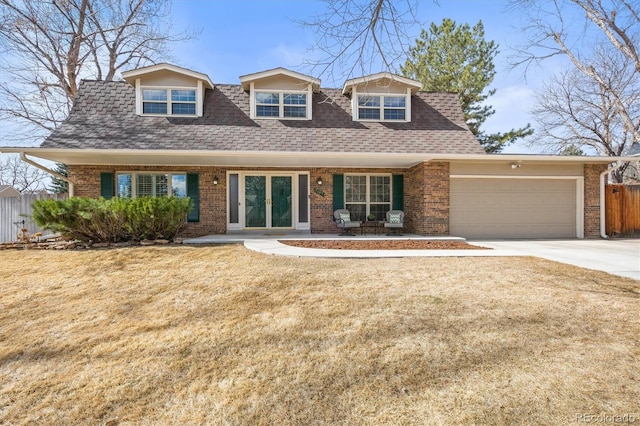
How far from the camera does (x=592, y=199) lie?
998cm

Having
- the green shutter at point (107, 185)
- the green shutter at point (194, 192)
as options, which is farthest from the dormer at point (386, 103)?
the green shutter at point (107, 185)

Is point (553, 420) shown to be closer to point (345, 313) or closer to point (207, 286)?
point (345, 313)

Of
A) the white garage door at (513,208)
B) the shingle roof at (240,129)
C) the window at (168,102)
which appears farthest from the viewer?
the window at (168,102)

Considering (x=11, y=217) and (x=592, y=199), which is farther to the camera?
(x=592, y=199)

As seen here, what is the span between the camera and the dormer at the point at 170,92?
10.3 meters

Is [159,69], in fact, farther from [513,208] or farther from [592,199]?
[592,199]

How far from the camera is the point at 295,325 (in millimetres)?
3197

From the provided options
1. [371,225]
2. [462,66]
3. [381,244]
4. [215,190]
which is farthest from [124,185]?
[462,66]

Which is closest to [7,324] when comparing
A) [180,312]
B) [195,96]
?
[180,312]

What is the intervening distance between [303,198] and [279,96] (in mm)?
3669

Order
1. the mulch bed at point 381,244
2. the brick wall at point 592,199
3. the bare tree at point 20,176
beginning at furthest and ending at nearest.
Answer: the bare tree at point 20,176, the brick wall at point 592,199, the mulch bed at point 381,244

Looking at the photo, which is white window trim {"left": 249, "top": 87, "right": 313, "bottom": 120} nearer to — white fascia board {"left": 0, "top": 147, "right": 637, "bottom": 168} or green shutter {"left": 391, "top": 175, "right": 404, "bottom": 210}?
white fascia board {"left": 0, "top": 147, "right": 637, "bottom": 168}

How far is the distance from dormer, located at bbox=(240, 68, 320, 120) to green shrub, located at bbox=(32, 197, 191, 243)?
190 inches

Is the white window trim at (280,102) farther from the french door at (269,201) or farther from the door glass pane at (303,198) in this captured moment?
the door glass pane at (303,198)
